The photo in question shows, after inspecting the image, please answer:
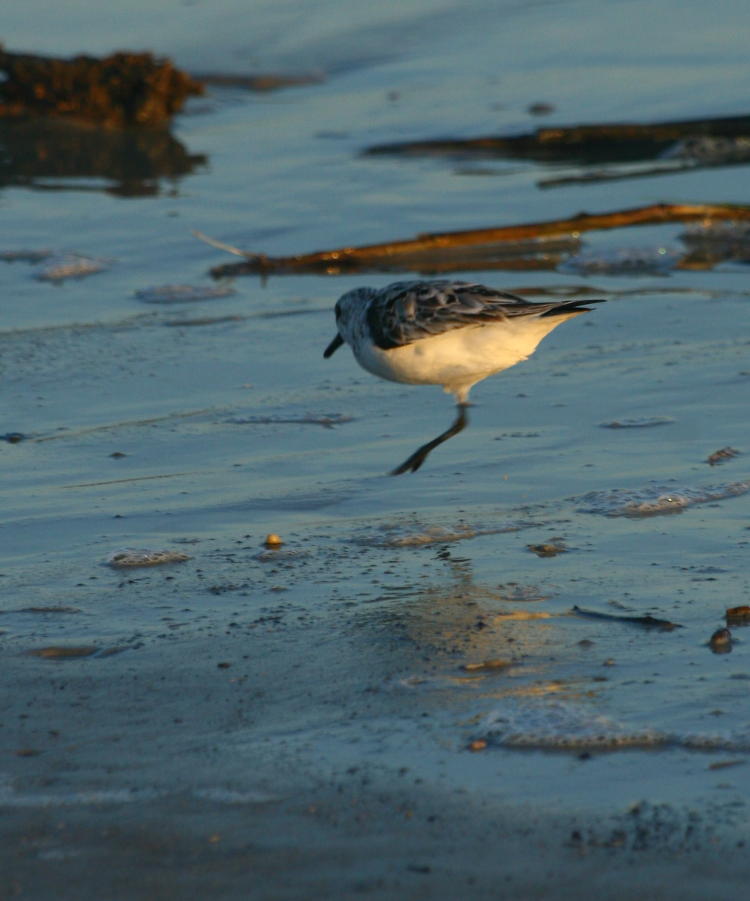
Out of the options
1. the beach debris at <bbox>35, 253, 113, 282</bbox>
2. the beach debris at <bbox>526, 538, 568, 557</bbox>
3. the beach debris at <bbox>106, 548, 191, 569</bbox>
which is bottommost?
the beach debris at <bbox>106, 548, 191, 569</bbox>

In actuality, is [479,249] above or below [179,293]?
above

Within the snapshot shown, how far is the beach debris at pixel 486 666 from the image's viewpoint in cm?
332

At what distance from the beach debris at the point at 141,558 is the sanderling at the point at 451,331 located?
990mm

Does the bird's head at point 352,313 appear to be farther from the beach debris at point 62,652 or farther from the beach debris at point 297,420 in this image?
the beach debris at point 62,652

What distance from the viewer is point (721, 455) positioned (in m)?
4.79

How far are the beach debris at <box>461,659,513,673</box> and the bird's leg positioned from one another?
1500mm

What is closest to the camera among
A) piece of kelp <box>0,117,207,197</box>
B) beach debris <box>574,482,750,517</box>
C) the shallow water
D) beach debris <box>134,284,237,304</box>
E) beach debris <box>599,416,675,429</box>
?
the shallow water

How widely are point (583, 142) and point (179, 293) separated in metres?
3.64

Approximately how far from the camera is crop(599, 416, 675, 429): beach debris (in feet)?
17.0

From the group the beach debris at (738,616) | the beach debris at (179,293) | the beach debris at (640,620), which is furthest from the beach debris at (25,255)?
the beach debris at (738,616)

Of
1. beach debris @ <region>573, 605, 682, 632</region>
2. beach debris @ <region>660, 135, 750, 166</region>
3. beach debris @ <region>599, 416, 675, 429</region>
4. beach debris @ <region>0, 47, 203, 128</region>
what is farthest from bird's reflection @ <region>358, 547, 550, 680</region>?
beach debris @ <region>0, 47, 203, 128</region>

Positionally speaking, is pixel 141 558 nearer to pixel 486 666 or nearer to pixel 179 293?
pixel 486 666

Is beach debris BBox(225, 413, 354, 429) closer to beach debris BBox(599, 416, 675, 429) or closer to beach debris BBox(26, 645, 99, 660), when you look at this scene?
beach debris BBox(599, 416, 675, 429)

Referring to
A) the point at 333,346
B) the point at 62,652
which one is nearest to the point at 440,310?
the point at 333,346
